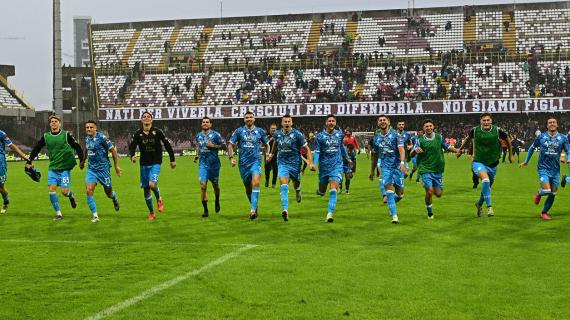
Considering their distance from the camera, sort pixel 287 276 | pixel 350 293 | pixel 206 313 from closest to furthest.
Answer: pixel 206 313, pixel 350 293, pixel 287 276

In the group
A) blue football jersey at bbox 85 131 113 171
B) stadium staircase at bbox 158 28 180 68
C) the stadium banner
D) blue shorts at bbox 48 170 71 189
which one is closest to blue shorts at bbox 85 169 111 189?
blue football jersey at bbox 85 131 113 171

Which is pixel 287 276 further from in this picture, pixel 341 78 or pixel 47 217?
pixel 341 78

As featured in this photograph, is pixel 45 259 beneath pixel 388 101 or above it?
beneath

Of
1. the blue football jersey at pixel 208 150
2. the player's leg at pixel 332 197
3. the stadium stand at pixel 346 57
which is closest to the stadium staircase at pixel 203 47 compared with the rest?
the stadium stand at pixel 346 57

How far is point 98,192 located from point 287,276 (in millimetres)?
16877

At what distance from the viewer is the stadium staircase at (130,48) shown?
73.7 metres

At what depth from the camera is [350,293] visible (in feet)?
26.8

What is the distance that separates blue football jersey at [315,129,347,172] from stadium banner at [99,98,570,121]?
44510 mm

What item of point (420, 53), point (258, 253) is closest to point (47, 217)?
point (258, 253)

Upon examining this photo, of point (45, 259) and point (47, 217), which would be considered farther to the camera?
point (47, 217)

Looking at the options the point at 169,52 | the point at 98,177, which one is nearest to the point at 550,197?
the point at 98,177

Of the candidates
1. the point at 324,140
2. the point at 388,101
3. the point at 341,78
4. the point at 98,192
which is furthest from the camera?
the point at 341,78

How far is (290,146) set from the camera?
53.0ft

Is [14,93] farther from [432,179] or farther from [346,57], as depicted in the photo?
[432,179]
